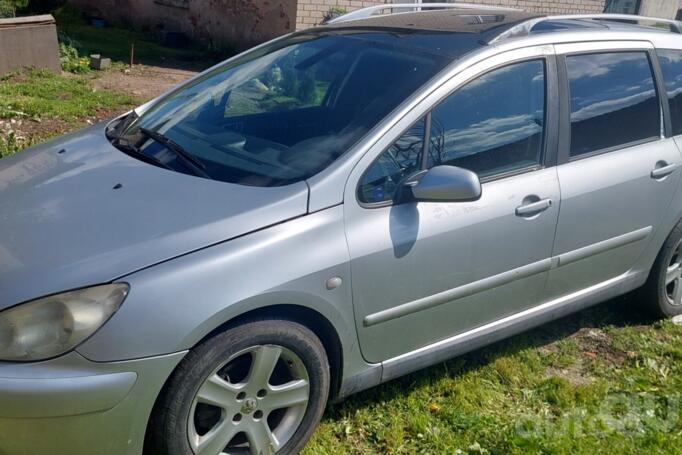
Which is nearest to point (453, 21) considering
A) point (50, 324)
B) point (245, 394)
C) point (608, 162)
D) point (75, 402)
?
point (608, 162)

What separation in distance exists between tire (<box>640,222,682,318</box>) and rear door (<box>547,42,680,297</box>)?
25 cm

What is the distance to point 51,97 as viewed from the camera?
8250mm

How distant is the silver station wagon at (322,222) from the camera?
2402 millimetres

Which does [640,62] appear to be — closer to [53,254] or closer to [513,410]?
[513,410]

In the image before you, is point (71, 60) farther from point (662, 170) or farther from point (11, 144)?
point (662, 170)

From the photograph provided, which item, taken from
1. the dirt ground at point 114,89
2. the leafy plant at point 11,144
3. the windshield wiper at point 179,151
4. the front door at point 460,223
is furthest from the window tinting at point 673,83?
the leafy plant at point 11,144

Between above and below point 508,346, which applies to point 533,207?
above

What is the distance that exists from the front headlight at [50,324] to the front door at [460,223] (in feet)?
3.17

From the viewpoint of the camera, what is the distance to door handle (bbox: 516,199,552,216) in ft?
10.8

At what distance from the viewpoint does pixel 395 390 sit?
11.6ft

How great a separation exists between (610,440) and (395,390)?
967mm

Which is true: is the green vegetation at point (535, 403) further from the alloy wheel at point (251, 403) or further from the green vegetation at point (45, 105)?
the green vegetation at point (45, 105)

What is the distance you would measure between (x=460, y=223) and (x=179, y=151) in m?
1.23

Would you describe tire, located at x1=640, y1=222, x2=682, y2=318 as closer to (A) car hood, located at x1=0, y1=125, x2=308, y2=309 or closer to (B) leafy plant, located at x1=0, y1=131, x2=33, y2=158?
(A) car hood, located at x1=0, y1=125, x2=308, y2=309
